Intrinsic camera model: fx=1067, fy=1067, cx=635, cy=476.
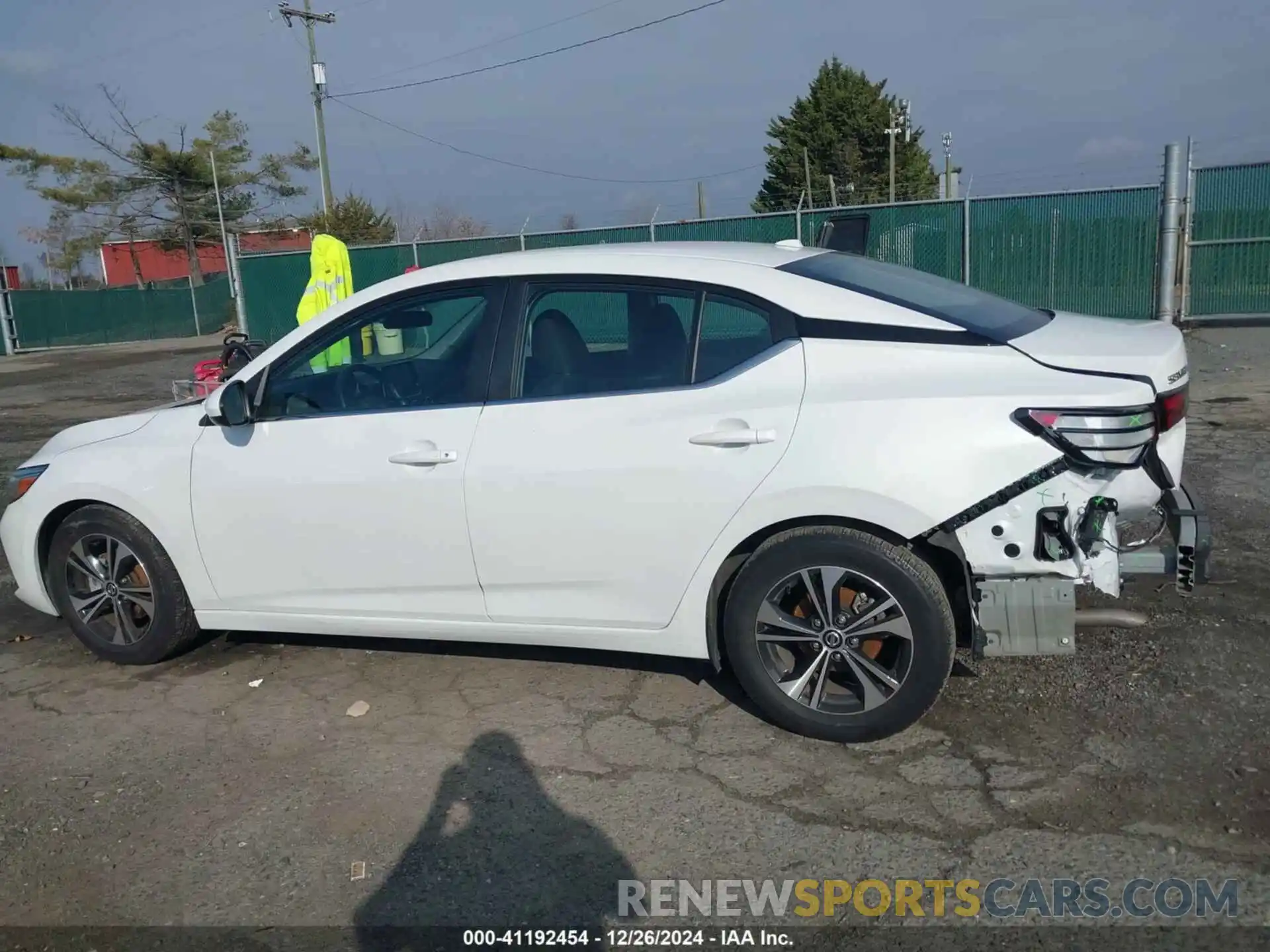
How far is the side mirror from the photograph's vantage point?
4250 mm

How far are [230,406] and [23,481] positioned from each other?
1.34 m

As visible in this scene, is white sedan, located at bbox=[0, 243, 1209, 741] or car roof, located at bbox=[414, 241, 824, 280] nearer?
white sedan, located at bbox=[0, 243, 1209, 741]

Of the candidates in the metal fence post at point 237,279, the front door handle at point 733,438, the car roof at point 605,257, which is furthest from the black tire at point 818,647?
the metal fence post at point 237,279

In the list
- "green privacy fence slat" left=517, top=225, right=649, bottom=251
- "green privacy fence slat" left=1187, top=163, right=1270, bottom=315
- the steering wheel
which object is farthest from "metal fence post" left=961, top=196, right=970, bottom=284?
the steering wheel

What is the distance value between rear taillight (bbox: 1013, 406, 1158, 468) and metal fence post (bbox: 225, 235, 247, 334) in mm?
20689

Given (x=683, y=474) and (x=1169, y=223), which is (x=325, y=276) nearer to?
(x=683, y=474)

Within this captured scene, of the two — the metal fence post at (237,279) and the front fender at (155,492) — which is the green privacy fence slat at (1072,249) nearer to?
the front fender at (155,492)

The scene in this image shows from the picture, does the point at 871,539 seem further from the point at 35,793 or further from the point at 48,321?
the point at 48,321

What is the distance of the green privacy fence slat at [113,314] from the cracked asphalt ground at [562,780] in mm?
29863

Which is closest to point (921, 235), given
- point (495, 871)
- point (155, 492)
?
point (155, 492)

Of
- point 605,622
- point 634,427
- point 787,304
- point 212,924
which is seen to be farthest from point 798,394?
point 212,924

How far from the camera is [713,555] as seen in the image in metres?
3.71

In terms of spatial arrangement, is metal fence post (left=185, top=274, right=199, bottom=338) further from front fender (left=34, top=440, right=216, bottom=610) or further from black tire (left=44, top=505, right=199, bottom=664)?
front fender (left=34, top=440, right=216, bottom=610)

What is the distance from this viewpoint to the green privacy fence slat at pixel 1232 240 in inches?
571
